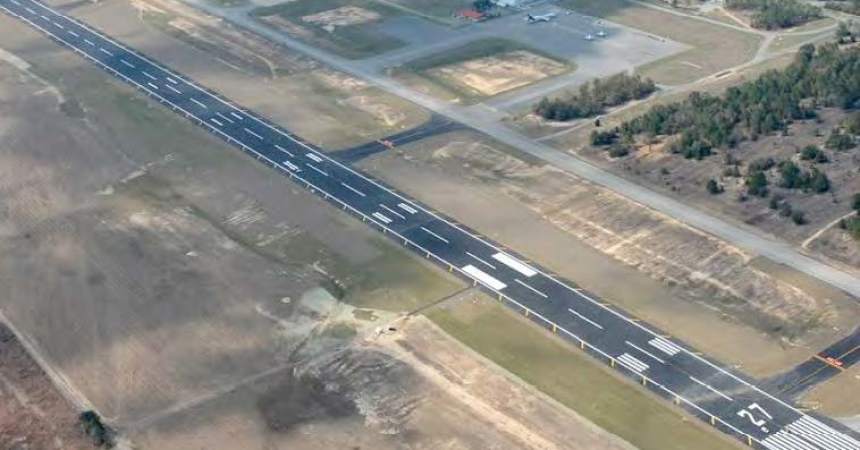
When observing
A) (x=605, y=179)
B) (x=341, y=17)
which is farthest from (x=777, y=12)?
(x=341, y=17)

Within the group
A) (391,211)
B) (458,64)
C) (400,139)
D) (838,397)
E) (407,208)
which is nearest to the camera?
(838,397)

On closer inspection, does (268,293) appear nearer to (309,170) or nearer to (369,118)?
(309,170)

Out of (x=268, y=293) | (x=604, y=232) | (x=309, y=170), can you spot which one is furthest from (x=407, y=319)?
(x=309, y=170)

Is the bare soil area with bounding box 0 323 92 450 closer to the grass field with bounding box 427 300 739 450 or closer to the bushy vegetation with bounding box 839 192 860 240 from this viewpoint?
the grass field with bounding box 427 300 739 450

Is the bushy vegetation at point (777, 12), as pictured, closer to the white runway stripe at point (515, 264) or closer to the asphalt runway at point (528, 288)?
the asphalt runway at point (528, 288)

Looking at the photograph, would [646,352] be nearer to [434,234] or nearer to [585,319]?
[585,319]
